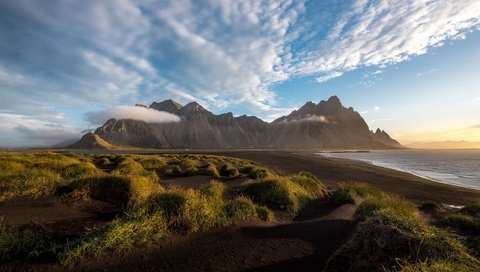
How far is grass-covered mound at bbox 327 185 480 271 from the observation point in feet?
18.9

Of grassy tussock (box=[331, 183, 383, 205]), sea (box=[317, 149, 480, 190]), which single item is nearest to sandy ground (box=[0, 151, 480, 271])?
grassy tussock (box=[331, 183, 383, 205])

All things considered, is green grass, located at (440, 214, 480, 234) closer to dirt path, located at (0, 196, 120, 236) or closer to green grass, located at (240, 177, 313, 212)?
green grass, located at (240, 177, 313, 212)

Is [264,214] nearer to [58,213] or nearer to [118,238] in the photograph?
[118,238]

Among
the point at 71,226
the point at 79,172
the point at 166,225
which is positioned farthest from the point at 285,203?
the point at 79,172

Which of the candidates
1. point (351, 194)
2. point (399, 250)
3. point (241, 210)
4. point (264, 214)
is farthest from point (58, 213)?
point (351, 194)

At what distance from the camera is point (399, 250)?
20.5ft

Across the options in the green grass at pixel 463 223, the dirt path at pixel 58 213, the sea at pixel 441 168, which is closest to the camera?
the dirt path at pixel 58 213

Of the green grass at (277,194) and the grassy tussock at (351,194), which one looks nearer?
the green grass at (277,194)

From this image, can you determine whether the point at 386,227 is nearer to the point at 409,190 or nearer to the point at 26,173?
the point at 26,173

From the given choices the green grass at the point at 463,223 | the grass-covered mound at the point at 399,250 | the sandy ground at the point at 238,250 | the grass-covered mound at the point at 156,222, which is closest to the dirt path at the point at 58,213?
the sandy ground at the point at 238,250

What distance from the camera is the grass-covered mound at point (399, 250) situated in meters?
5.76

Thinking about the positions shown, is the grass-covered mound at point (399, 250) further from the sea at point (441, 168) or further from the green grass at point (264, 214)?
the sea at point (441, 168)

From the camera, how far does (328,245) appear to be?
31.7 ft

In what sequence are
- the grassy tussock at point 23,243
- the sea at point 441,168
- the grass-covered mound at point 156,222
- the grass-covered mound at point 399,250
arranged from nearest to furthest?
1. the grass-covered mound at point 399,250
2. the grassy tussock at point 23,243
3. the grass-covered mound at point 156,222
4. the sea at point 441,168
